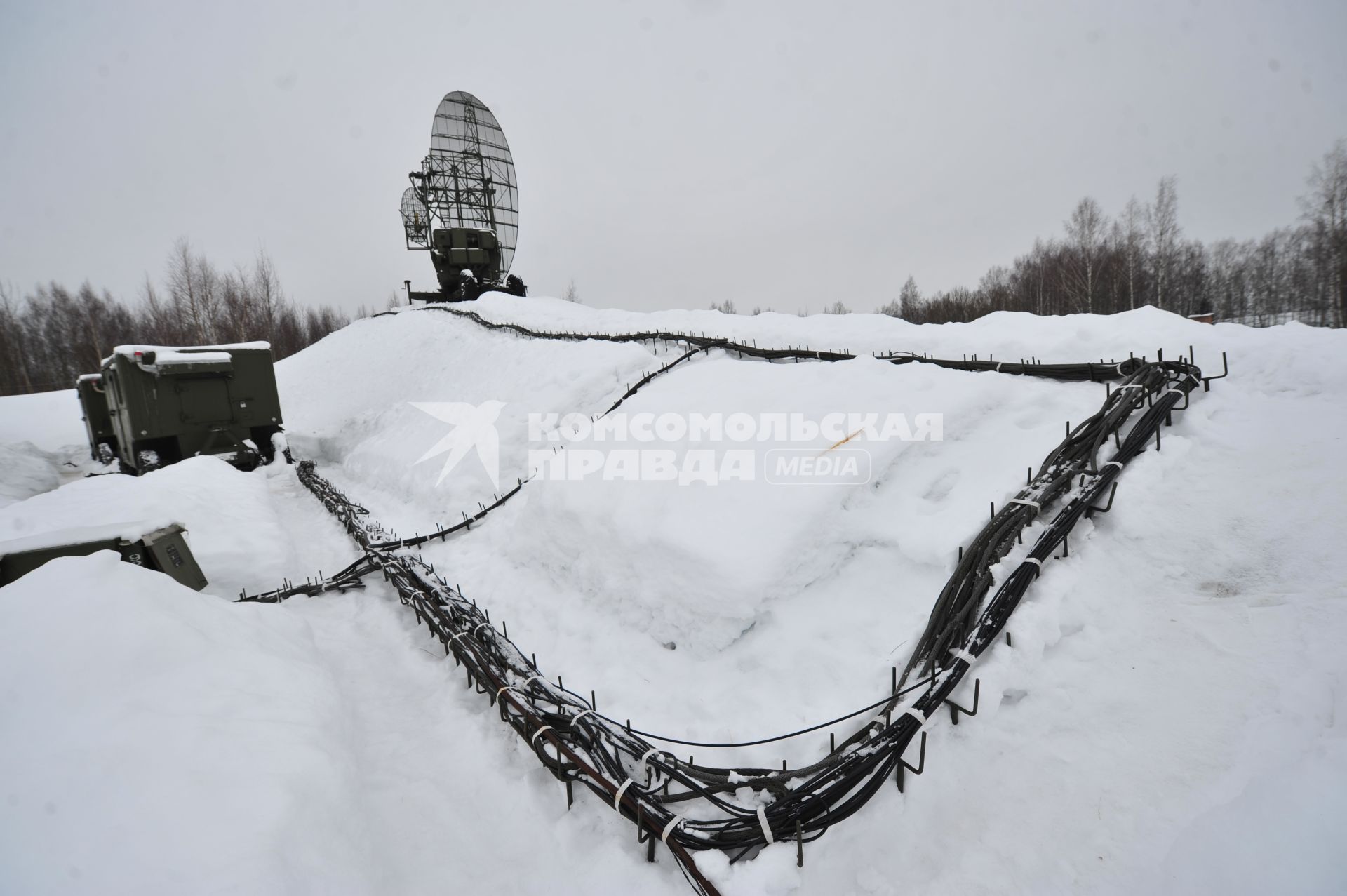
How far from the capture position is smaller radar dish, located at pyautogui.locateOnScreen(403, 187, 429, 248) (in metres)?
24.2

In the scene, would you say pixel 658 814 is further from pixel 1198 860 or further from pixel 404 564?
pixel 404 564

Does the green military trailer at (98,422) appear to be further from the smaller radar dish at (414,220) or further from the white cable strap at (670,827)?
the white cable strap at (670,827)

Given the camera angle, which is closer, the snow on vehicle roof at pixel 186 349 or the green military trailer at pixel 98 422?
the snow on vehicle roof at pixel 186 349

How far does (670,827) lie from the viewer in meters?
2.43

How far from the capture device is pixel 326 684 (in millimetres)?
3594

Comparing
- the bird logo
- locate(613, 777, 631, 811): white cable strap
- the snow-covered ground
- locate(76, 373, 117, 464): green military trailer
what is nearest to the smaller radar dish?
locate(76, 373, 117, 464): green military trailer

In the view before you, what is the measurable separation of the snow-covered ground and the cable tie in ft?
0.48

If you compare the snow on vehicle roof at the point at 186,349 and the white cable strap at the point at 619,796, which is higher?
the snow on vehicle roof at the point at 186,349

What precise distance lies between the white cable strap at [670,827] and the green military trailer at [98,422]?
64.2 ft

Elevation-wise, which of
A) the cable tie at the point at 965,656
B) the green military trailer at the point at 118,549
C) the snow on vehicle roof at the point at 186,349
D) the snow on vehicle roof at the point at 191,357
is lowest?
the cable tie at the point at 965,656

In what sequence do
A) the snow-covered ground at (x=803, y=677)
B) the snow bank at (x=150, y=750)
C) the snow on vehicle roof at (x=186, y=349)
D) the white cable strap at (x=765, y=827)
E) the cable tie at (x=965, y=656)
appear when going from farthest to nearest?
the snow on vehicle roof at (x=186, y=349)
the cable tie at (x=965, y=656)
the white cable strap at (x=765, y=827)
the snow-covered ground at (x=803, y=677)
the snow bank at (x=150, y=750)

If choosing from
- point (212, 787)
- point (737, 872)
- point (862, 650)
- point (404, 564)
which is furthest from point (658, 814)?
point (404, 564)

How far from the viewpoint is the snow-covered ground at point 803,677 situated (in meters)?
2.05

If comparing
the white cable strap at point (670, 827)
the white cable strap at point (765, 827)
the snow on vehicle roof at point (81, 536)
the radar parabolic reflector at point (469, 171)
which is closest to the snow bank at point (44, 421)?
the radar parabolic reflector at point (469, 171)
